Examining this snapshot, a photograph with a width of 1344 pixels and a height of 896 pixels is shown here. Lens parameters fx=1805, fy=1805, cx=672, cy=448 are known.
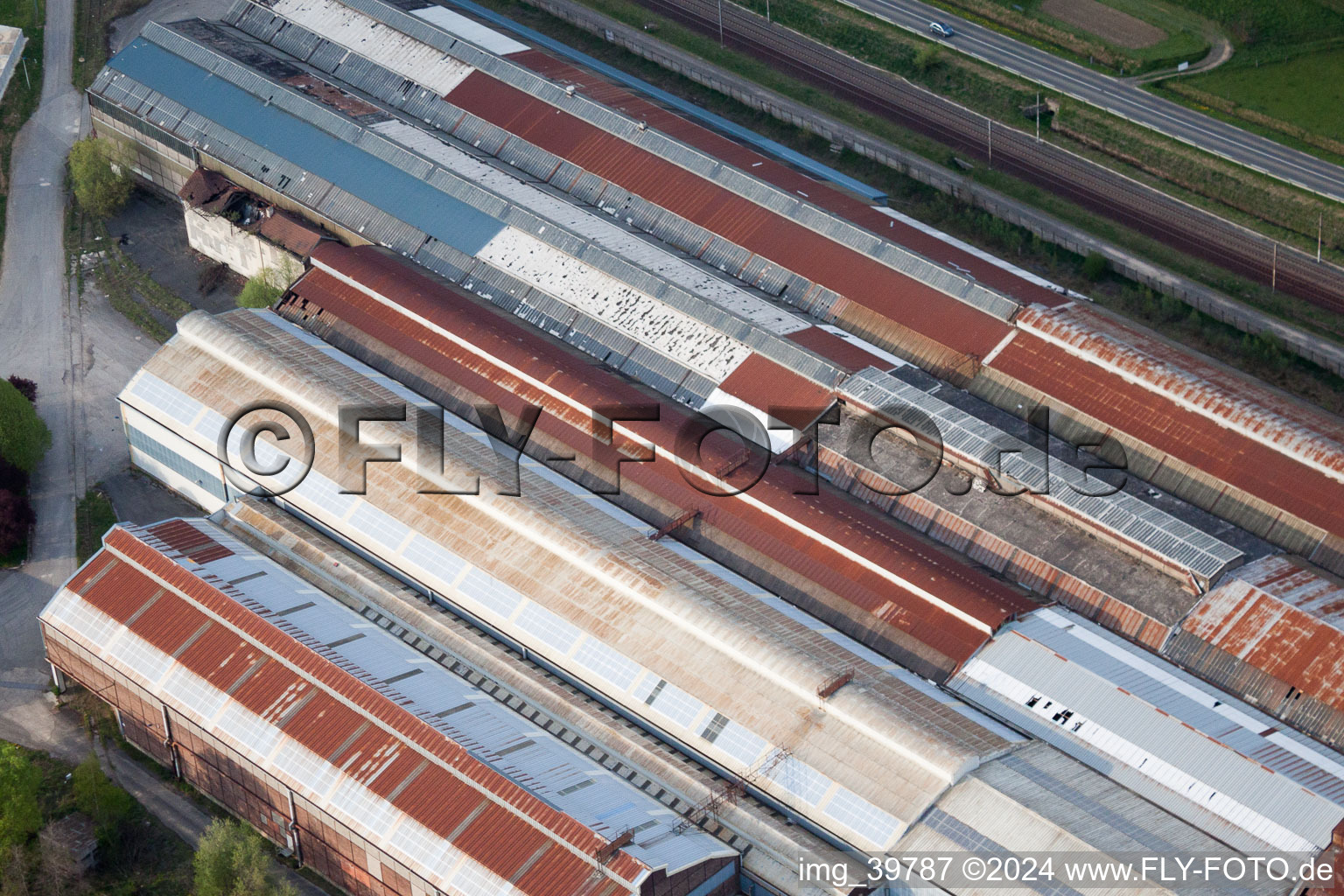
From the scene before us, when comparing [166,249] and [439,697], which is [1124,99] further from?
[439,697]

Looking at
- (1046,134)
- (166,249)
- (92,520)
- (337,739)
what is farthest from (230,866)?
(1046,134)

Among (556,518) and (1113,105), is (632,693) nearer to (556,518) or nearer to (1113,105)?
(556,518)

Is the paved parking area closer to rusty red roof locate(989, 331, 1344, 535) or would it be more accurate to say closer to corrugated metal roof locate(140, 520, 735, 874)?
corrugated metal roof locate(140, 520, 735, 874)

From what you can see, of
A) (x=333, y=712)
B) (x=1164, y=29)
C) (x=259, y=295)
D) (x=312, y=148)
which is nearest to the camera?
(x=333, y=712)

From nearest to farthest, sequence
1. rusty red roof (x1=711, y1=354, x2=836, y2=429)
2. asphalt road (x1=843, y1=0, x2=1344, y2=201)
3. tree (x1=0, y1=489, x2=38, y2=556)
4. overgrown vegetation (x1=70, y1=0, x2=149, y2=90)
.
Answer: tree (x1=0, y1=489, x2=38, y2=556) → rusty red roof (x1=711, y1=354, x2=836, y2=429) → asphalt road (x1=843, y1=0, x2=1344, y2=201) → overgrown vegetation (x1=70, y1=0, x2=149, y2=90)

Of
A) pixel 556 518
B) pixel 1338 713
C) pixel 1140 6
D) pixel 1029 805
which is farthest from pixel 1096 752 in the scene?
pixel 1140 6

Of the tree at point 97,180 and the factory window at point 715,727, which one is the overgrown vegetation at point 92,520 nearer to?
the tree at point 97,180

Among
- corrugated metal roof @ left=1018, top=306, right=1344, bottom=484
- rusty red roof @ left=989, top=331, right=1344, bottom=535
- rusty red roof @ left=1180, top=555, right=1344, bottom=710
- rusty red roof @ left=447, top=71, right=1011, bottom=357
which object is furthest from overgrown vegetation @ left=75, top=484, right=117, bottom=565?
rusty red roof @ left=1180, top=555, right=1344, bottom=710
